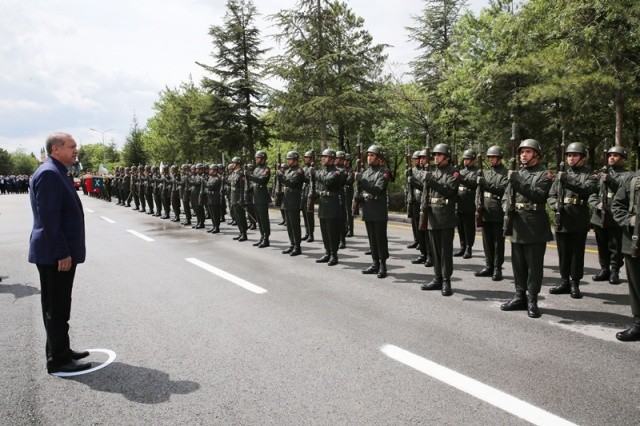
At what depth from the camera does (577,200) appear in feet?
20.9

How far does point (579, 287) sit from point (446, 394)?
4.14 m

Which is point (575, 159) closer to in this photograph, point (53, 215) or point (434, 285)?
point (434, 285)

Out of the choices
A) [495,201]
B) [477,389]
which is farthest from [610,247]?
[477,389]

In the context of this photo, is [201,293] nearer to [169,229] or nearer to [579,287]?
[579,287]

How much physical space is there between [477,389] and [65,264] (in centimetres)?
343

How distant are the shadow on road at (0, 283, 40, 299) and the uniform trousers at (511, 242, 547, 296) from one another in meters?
6.67

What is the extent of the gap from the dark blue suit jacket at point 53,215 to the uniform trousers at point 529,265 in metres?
4.76

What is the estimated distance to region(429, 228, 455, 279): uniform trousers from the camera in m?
6.37

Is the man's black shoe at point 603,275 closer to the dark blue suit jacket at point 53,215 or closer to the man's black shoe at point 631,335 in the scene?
the man's black shoe at point 631,335

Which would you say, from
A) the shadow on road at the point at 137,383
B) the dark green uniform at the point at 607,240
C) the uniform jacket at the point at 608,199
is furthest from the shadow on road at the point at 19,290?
the dark green uniform at the point at 607,240

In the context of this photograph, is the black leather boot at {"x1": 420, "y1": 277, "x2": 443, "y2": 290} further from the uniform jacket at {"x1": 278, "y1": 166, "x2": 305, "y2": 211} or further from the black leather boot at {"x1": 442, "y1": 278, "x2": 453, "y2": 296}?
the uniform jacket at {"x1": 278, "y1": 166, "x2": 305, "y2": 211}

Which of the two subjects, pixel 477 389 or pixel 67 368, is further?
pixel 67 368

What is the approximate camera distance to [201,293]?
6.61 metres

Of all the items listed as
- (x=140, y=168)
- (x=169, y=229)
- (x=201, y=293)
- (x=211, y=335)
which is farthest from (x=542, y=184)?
(x=140, y=168)
